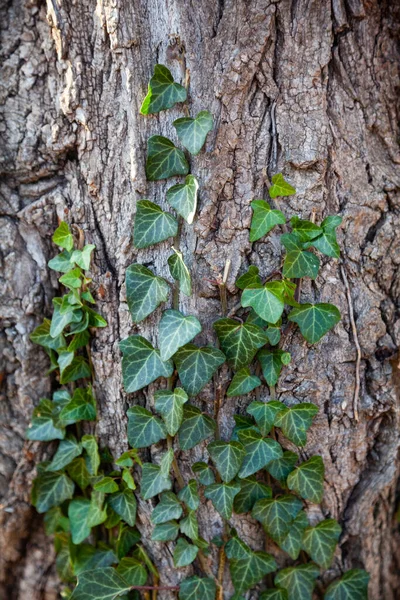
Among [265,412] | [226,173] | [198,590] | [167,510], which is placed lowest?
[198,590]

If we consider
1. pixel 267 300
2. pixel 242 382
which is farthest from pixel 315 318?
pixel 242 382

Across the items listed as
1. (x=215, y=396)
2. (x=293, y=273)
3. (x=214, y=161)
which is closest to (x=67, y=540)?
(x=215, y=396)

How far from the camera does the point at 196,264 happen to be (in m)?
1.27

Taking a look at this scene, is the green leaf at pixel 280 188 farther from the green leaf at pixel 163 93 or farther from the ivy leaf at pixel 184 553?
the ivy leaf at pixel 184 553

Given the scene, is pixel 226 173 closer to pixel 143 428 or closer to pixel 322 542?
pixel 143 428

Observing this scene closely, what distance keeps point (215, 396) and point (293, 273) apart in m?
0.40

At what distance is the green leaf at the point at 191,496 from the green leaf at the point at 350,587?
0.51 m

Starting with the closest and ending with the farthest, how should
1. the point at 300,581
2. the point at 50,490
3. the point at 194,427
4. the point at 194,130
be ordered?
the point at 194,130 < the point at 194,427 < the point at 300,581 < the point at 50,490

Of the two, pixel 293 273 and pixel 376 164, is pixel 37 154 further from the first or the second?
pixel 376 164

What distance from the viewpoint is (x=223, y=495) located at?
1277mm

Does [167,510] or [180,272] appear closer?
[180,272]

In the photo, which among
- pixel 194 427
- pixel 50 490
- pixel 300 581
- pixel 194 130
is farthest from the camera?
pixel 50 490

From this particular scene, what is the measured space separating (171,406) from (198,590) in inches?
21.8

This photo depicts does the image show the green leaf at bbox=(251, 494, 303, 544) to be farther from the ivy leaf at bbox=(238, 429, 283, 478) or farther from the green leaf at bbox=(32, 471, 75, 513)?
the green leaf at bbox=(32, 471, 75, 513)
